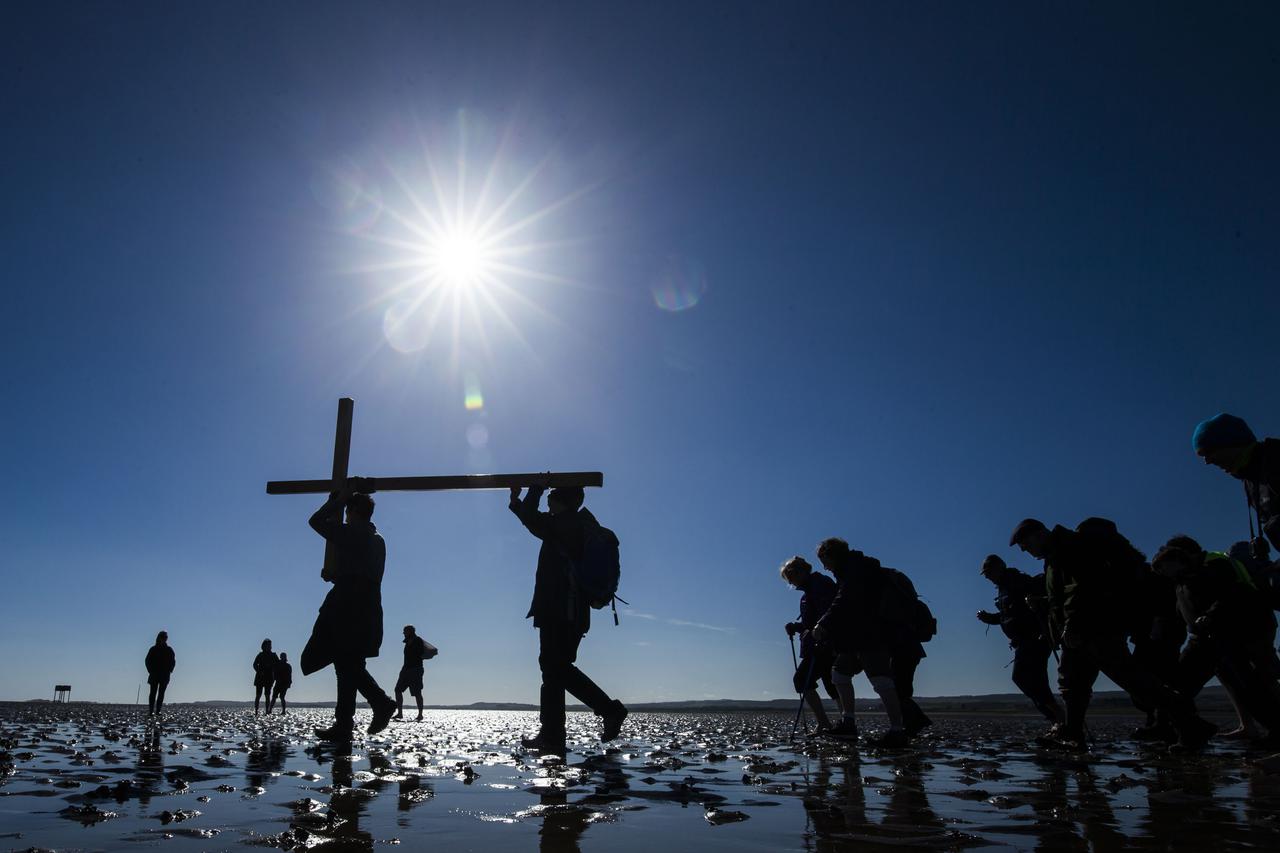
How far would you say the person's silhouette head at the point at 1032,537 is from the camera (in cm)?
716

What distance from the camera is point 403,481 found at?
30.2 ft

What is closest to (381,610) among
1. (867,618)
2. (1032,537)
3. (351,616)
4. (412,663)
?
(351,616)

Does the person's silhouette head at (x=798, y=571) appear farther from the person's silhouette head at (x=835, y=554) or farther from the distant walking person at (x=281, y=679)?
the distant walking person at (x=281, y=679)

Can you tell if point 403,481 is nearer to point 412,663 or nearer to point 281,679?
point 412,663

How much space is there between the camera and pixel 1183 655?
315 inches

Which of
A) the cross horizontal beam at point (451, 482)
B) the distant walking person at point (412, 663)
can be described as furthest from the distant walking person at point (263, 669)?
the cross horizontal beam at point (451, 482)

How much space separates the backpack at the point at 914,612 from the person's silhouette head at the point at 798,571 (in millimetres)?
1150

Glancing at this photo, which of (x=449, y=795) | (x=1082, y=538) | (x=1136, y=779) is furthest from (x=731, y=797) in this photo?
(x=1082, y=538)

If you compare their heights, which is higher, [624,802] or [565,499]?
[565,499]

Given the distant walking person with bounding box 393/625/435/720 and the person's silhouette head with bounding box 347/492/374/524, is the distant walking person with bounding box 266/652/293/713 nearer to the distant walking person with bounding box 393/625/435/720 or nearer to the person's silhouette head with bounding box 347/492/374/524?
the distant walking person with bounding box 393/625/435/720

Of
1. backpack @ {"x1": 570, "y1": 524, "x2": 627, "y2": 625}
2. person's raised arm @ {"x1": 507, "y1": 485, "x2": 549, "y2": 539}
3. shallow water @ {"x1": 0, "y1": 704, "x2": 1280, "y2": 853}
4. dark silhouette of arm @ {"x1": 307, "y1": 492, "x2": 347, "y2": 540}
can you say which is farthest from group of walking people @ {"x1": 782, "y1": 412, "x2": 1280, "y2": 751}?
dark silhouette of arm @ {"x1": 307, "y1": 492, "x2": 347, "y2": 540}

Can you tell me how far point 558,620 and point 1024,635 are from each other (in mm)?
6483

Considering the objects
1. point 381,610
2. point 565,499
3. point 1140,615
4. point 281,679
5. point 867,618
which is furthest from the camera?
point 281,679

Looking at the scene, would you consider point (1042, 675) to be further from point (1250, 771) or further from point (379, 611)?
point (379, 611)
